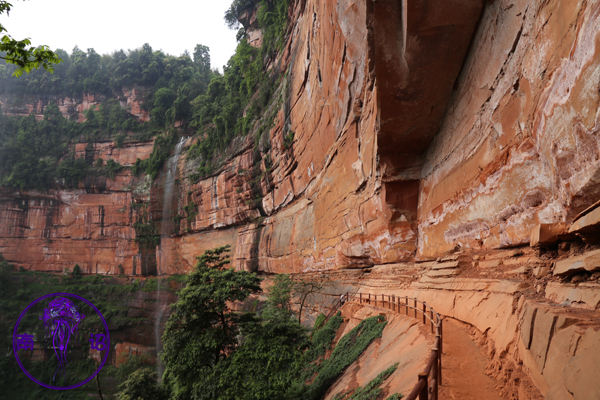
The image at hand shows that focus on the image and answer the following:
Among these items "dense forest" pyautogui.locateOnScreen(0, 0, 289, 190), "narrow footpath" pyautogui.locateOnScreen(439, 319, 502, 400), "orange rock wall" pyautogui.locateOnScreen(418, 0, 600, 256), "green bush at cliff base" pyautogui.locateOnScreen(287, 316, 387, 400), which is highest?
"dense forest" pyautogui.locateOnScreen(0, 0, 289, 190)

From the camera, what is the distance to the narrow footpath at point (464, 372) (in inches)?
155

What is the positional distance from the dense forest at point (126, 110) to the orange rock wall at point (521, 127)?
991 inches

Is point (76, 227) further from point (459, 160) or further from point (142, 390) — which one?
point (459, 160)

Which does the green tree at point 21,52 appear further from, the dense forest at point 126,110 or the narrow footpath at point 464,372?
the dense forest at point 126,110

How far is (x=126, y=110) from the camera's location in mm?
47812

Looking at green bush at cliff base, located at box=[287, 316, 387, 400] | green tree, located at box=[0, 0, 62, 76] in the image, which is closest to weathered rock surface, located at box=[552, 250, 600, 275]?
green bush at cliff base, located at box=[287, 316, 387, 400]

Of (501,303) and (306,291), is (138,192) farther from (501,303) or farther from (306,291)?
(501,303)

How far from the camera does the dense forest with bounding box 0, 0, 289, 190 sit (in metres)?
35.4

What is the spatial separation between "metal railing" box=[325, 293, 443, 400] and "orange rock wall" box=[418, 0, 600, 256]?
5.80ft

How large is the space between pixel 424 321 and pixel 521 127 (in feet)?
13.2

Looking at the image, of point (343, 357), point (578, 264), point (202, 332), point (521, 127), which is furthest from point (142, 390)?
point (521, 127)

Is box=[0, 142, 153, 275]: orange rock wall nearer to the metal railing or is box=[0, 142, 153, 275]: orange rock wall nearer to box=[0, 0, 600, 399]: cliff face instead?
box=[0, 0, 600, 399]: cliff face

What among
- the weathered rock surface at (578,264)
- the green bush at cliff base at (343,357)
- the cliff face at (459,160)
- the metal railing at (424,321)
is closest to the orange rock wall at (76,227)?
the cliff face at (459,160)

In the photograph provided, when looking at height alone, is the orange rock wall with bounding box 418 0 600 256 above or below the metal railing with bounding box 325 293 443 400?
above
